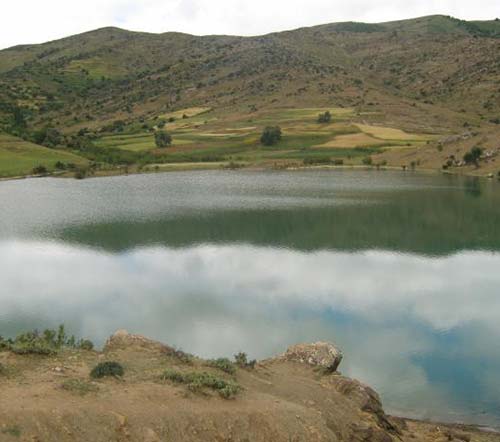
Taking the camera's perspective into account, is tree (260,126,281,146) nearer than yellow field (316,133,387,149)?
No

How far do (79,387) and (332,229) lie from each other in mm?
37555

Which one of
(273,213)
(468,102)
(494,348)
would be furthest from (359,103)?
(494,348)

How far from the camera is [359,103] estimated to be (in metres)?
137

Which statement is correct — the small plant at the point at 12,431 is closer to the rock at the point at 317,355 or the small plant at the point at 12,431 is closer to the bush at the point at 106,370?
the bush at the point at 106,370

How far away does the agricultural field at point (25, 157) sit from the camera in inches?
3383

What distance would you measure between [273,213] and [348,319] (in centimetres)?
A: 2865

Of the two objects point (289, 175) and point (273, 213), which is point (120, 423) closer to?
point (273, 213)

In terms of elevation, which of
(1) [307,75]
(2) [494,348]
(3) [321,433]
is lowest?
(2) [494,348]

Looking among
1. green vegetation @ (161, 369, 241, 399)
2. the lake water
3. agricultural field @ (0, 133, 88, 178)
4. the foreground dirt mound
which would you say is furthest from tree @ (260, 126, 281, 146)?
green vegetation @ (161, 369, 241, 399)

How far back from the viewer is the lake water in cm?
2298

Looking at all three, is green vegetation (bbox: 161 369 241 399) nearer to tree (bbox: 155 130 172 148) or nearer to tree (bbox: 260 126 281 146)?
tree (bbox: 260 126 281 146)

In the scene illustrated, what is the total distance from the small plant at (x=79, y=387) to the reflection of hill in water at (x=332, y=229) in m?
28.8

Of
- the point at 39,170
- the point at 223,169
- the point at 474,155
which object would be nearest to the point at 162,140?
the point at 223,169

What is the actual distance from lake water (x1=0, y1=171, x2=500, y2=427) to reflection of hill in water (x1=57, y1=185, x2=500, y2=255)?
188mm
